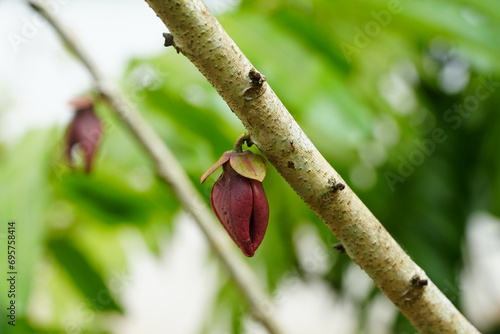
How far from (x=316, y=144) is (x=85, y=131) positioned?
40cm

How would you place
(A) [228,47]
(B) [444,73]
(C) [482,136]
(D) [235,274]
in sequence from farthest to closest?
1. (B) [444,73]
2. (C) [482,136]
3. (D) [235,274]
4. (A) [228,47]

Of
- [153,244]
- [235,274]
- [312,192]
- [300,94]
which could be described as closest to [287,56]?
[300,94]

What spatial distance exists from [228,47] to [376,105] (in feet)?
3.06

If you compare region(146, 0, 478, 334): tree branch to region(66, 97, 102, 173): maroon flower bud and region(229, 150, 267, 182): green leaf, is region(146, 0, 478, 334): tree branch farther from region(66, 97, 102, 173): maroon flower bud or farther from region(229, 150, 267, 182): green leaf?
region(66, 97, 102, 173): maroon flower bud

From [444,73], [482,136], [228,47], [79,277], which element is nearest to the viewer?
[228,47]

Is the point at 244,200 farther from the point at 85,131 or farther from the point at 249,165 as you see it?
the point at 85,131

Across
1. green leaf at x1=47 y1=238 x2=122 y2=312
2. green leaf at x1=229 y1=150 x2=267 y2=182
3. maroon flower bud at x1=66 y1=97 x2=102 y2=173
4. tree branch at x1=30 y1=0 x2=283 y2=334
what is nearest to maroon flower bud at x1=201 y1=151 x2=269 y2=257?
green leaf at x1=229 y1=150 x2=267 y2=182

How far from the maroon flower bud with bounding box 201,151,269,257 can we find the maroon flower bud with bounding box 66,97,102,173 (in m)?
0.43

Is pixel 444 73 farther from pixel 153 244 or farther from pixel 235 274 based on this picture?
pixel 235 274

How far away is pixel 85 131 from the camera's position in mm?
845

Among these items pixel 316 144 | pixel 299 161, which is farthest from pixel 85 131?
pixel 299 161

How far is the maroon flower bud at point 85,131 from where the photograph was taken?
0.83 metres

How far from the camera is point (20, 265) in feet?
2.87

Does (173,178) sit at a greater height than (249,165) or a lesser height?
greater
